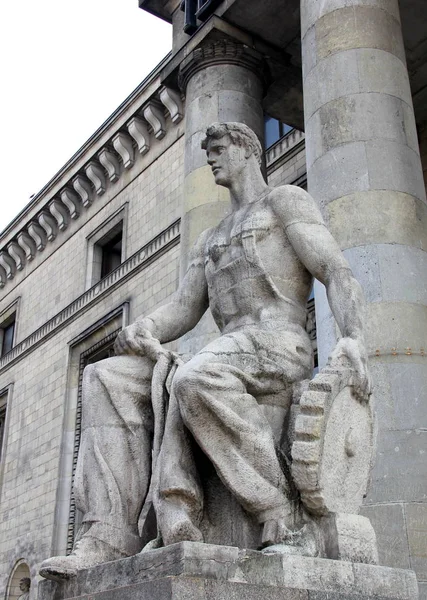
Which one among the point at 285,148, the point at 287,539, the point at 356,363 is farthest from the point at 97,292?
the point at 287,539

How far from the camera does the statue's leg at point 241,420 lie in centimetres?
380

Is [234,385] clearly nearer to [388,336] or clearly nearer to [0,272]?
[388,336]

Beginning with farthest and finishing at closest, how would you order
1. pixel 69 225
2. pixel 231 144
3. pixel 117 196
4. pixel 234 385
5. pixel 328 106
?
pixel 69 225 → pixel 117 196 → pixel 328 106 → pixel 231 144 → pixel 234 385

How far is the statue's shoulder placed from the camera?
15.6ft

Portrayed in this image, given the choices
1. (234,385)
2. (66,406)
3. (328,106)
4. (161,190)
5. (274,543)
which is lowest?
(274,543)

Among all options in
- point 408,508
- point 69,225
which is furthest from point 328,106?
point 69,225

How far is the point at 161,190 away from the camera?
66.5 feet

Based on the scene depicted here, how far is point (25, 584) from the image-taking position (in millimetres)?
20297

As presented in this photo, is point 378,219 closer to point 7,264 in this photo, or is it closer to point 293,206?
point 293,206

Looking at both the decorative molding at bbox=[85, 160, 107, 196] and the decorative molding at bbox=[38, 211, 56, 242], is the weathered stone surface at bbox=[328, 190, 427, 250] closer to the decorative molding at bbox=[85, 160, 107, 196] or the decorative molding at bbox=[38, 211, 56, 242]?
the decorative molding at bbox=[85, 160, 107, 196]

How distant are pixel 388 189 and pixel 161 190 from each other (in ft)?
42.7

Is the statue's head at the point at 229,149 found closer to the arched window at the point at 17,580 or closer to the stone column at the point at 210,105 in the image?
the stone column at the point at 210,105

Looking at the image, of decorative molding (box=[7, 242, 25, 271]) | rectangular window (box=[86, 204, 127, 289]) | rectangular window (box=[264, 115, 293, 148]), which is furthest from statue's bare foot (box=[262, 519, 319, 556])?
decorative molding (box=[7, 242, 25, 271])

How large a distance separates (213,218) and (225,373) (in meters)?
6.95
